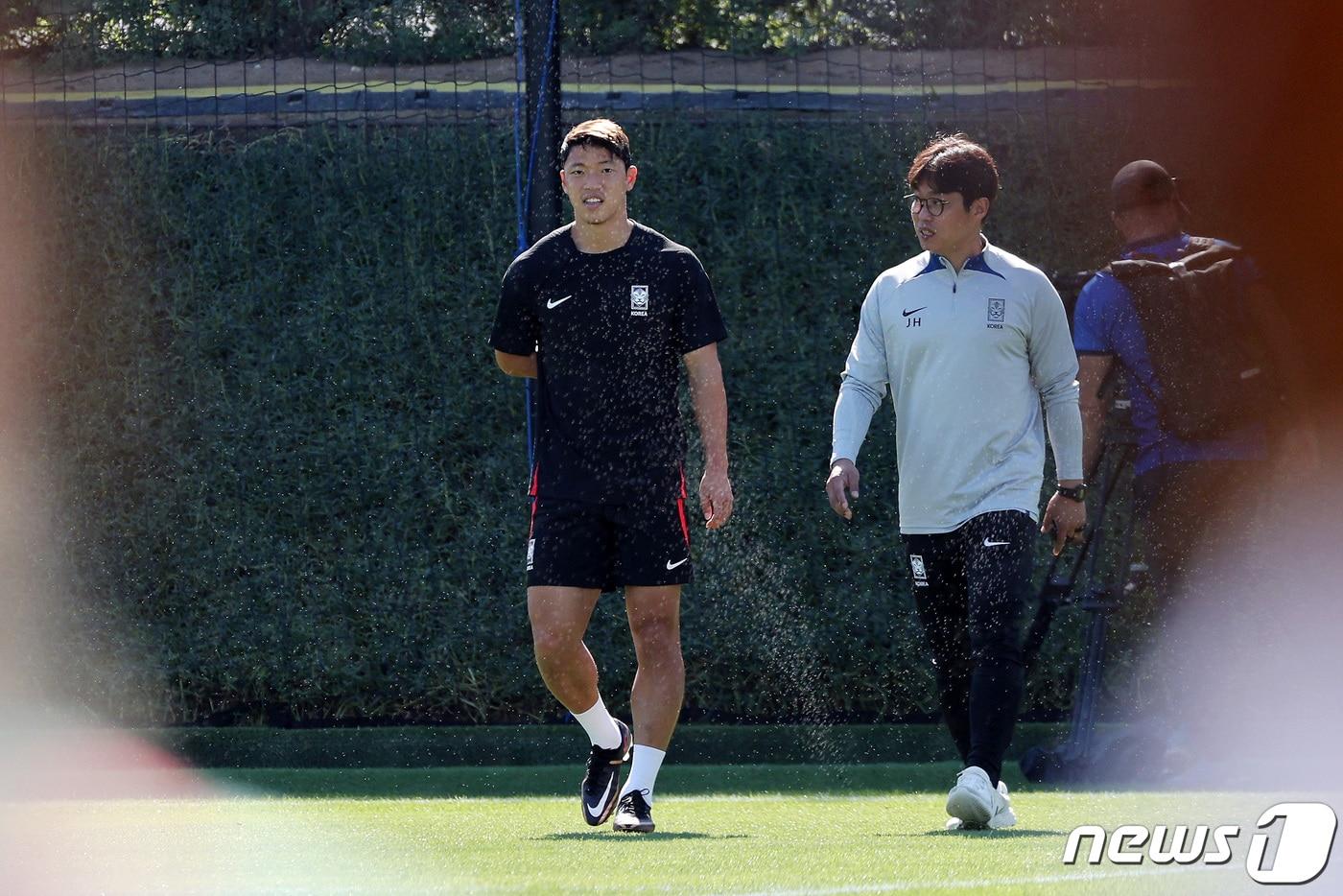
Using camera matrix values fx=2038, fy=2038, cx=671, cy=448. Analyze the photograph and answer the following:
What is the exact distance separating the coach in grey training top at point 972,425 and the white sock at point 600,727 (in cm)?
101

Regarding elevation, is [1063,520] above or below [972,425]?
below

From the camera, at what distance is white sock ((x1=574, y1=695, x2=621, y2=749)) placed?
622 centimetres

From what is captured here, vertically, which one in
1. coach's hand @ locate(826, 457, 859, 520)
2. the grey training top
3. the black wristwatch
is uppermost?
the grey training top

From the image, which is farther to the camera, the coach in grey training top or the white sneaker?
the coach in grey training top

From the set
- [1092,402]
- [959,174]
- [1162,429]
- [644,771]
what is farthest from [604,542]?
[1162,429]

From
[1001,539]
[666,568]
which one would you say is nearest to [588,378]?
[666,568]

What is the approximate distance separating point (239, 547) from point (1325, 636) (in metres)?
4.67

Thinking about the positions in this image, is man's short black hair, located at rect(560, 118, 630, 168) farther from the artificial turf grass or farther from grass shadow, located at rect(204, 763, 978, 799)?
grass shadow, located at rect(204, 763, 978, 799)

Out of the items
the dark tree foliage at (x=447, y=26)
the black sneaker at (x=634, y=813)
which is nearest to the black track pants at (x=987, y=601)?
the black sneaker at (x=634, y=813)

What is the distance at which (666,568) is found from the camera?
240 inches

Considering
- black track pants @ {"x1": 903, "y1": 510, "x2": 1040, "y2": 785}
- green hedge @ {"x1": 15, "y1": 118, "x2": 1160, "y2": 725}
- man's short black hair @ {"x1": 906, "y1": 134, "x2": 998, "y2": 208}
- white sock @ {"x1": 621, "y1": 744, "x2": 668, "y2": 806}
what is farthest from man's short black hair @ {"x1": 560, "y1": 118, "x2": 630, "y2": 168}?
green hedge @ {"x1": 15, "y1": 118, "x2": 1160, "y2": 725}

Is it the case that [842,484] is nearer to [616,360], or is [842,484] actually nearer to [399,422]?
[616,360]

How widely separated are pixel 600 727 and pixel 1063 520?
60.9 inches

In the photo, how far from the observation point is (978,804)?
5695mm
